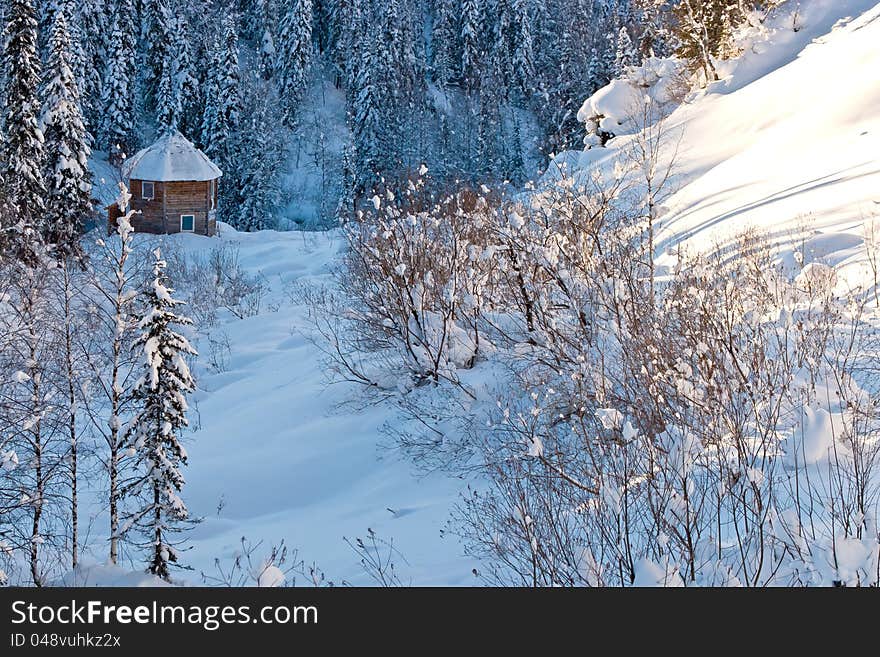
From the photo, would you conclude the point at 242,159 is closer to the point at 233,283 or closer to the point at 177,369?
the point at 233,283

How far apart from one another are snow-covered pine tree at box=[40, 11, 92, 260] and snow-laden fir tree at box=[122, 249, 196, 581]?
964 inches

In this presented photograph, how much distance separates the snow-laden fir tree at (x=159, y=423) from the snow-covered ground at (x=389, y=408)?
37.9 inches

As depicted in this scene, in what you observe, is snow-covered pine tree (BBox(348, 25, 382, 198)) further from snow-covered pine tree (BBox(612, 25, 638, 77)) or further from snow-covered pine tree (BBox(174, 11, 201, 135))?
snow-covered pine tree (BBox(612, 25, 638, 77))

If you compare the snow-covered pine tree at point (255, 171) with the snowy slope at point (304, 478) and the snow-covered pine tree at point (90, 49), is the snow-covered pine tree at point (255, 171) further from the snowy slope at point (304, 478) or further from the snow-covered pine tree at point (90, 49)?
the snowy slope at point (304, 478)

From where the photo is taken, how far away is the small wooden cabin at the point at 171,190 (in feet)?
138

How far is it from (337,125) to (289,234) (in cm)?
2444

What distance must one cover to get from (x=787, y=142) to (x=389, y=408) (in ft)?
43.8

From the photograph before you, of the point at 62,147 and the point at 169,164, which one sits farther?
the point at 169,164

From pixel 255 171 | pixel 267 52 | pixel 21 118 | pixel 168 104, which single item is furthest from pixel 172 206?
pixel 267 52

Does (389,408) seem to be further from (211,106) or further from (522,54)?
(522,54)

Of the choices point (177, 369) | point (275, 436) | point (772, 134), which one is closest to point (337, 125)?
point (772, 134)

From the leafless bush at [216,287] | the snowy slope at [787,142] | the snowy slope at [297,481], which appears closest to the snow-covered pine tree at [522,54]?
the snowy slope at [787,142]

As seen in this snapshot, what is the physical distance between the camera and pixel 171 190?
4228cm
